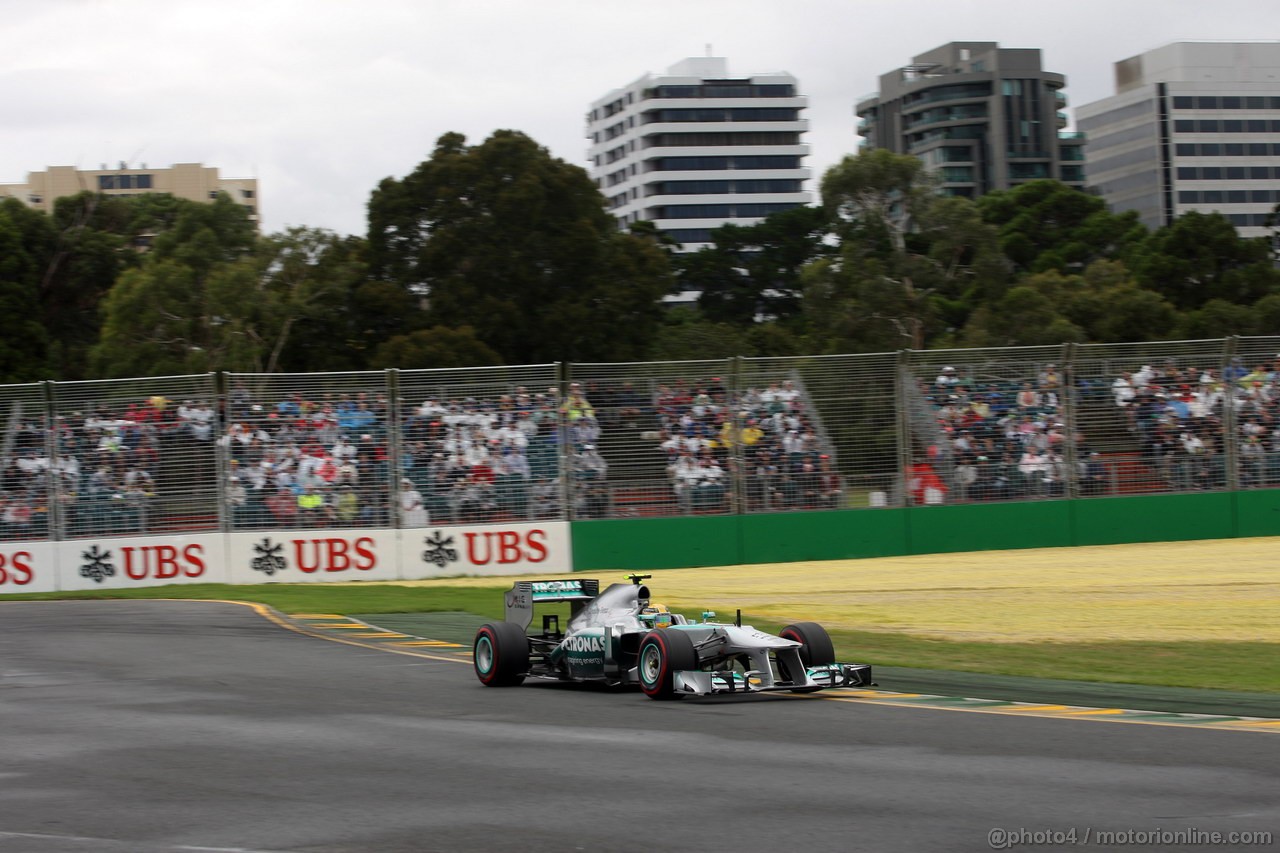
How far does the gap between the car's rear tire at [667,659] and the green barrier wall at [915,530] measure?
13.8 m

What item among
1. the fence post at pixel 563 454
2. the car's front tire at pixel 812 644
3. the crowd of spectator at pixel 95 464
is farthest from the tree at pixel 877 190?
the car's front tire at pixel 812 644

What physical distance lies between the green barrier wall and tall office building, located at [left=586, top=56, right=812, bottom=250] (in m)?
117

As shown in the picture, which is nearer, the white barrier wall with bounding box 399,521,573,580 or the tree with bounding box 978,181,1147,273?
the white barrier wall with bounding box 399,521,573,580

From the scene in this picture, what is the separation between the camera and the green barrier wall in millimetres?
24938

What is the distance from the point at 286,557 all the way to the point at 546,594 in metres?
12.7

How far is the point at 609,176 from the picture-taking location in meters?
153

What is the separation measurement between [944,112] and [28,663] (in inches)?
5357

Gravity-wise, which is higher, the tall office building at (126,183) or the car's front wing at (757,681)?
the tall office building at (126,183)

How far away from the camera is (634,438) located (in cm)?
2502

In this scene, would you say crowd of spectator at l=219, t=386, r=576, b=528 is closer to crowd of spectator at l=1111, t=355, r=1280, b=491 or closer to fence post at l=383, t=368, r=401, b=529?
fence post at l=383, t=368, r=401, b=529

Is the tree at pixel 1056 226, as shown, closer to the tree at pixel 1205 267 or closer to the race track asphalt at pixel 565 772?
the tree at pixel 1205 267

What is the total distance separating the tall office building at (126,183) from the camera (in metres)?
149

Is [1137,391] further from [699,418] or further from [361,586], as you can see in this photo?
[361,586]

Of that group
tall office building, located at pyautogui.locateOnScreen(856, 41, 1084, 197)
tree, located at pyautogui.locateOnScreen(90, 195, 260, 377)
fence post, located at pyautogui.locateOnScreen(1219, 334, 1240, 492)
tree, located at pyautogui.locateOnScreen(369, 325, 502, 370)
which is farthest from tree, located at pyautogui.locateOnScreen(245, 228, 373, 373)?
tall office building, located at pyautogui.locateOnScreen(856, 41, 1084, 197)
